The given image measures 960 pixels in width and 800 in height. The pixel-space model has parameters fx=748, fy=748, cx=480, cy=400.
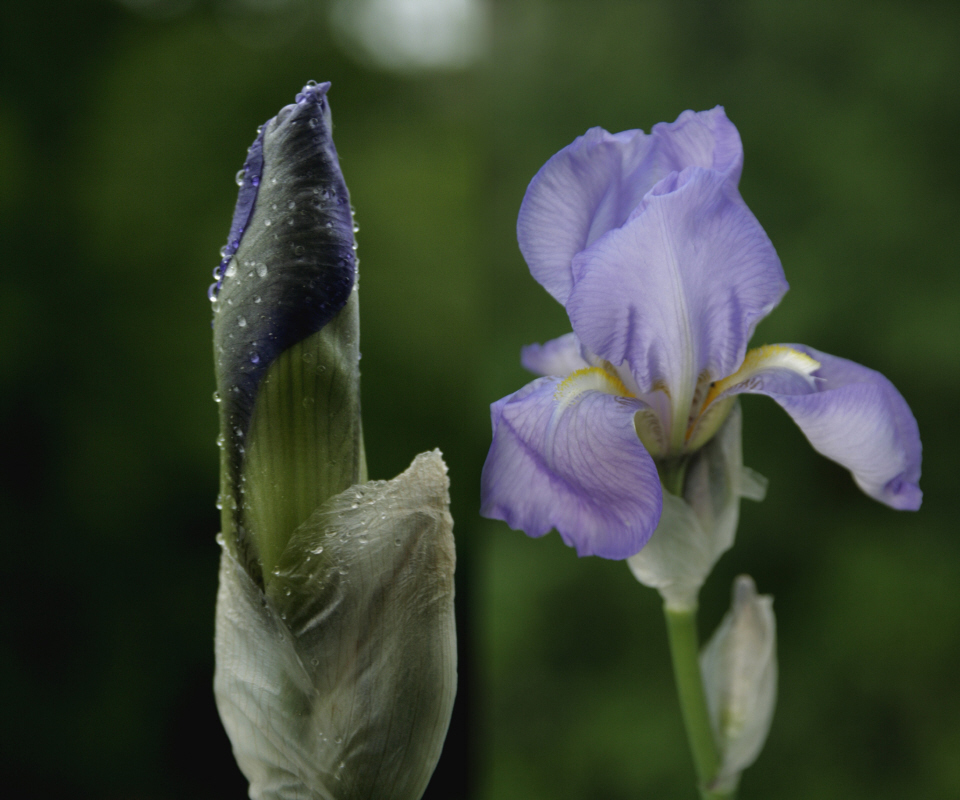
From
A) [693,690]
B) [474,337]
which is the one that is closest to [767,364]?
[693,690]

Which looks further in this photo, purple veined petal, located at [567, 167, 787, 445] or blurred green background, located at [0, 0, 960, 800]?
blurred green background, located at [0, 0, 960, 800]

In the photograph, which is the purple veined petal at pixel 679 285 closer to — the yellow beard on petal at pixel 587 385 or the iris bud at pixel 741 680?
the yellow beard on petal at pixel 587 385

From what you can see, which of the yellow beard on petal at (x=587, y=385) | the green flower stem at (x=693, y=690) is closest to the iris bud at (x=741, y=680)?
the green flower stem at (x=693, y=690)

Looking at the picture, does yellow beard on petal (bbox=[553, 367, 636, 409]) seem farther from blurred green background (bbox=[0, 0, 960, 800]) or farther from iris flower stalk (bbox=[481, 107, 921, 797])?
blurred green background (bbox=[0, 0, 960, 800])

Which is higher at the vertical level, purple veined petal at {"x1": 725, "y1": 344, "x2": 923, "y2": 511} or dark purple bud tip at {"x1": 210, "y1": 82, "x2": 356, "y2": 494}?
dark purple bud tip at {"x1": 210, "y1": 82, "x2": 356, "y2": 494}

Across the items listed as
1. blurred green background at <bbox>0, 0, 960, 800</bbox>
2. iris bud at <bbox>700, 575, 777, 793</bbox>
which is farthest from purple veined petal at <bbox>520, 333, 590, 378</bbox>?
blurred green background at <bbox>0, 0, 960, 800</bbox>

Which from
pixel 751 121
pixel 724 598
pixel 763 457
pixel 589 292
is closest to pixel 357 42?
pixel 751 121

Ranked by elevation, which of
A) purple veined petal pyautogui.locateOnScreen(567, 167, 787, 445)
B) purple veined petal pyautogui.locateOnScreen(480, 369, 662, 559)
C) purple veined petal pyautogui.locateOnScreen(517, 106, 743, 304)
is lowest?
purple veined petal pyautogui.locateOnScreen(480, 369, 662, 559)
